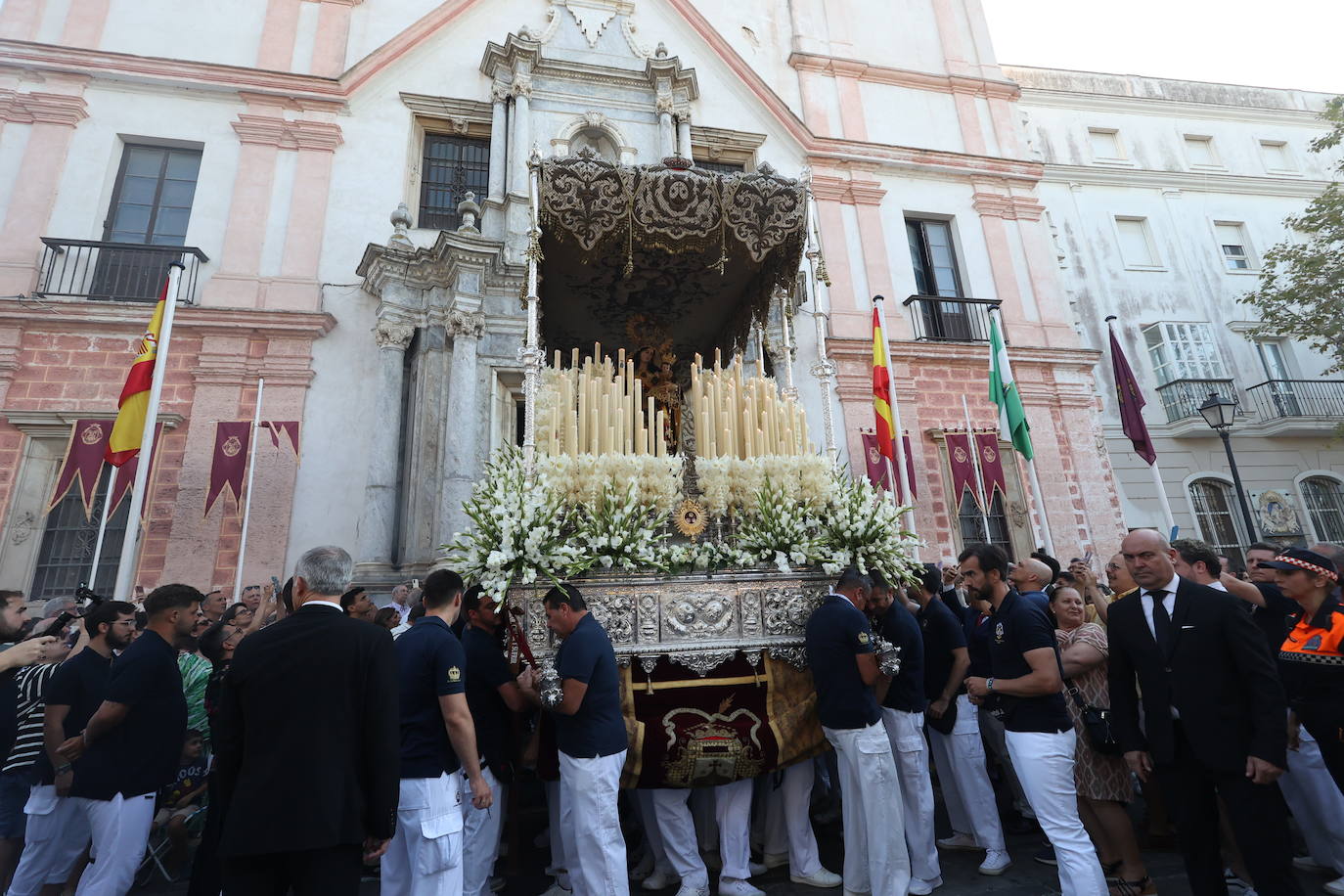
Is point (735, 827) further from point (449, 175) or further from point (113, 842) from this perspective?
point (449, 175)

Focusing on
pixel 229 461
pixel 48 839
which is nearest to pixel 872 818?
pixel 48 839

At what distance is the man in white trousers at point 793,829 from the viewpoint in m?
4.02

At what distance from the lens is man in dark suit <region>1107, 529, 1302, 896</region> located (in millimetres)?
2898

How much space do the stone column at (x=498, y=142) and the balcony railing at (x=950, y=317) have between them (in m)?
7.32

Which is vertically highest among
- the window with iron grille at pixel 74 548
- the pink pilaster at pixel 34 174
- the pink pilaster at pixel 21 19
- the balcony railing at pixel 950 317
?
the pink pilaster at pixel 21 19

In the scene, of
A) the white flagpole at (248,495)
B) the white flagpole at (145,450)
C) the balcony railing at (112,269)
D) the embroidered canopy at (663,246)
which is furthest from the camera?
the balcony railing at (112,269)

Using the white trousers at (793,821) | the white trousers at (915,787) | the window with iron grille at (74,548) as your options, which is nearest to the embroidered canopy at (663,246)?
the white trousers at (915,787)

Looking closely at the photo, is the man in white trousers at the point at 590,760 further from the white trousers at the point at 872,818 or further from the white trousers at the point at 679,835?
the white trousers at the point at 872,818

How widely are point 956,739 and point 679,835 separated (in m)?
1.96

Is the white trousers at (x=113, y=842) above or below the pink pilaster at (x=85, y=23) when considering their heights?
below

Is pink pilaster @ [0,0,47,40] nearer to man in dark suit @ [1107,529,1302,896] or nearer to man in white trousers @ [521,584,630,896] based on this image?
man in white trousers @ [521,584,630,896]

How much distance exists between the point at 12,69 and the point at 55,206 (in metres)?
2.35

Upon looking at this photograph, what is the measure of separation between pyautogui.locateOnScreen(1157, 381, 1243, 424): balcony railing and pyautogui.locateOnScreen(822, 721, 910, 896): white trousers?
14.1 meters

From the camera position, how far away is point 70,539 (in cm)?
876
